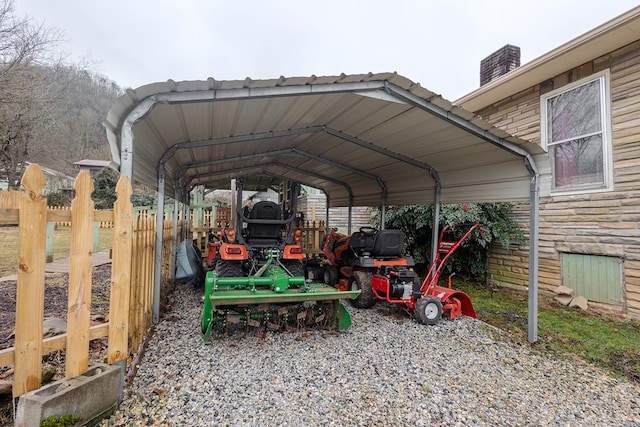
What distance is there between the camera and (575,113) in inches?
218

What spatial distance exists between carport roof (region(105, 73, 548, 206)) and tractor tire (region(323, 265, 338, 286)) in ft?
6.79

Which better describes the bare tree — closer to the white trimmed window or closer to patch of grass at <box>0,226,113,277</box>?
patch of grass at <box>0,226,113,277</box>

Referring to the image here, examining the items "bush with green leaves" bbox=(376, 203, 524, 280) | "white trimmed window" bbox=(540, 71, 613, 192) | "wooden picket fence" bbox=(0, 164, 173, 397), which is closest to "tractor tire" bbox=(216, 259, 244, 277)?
"wooden picket fence" bbox=(0, 164, 173, 397)

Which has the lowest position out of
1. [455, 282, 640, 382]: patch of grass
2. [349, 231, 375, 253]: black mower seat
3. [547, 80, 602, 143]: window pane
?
[455, 282, 640, 382]: patch of grass

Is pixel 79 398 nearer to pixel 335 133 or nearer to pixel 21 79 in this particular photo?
pixel 335 133

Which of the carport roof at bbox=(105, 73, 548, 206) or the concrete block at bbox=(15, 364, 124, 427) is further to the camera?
the carport roof at bbox=(105, 73, 548, 206)

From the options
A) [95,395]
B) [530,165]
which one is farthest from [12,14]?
[530,165]

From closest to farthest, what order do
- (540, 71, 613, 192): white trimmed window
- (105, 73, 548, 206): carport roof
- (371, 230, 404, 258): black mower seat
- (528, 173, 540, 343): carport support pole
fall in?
(105, 73, 548, 206): carport roof < (528, 173, 540, 343): carport support pole < (371, 230, 404, 258): black mower seat < (540, 71, 613, 192): white trimmed window

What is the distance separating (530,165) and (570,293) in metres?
3.01

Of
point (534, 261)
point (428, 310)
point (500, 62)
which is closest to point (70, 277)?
point (428, 310)

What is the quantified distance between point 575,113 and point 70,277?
23.8ft

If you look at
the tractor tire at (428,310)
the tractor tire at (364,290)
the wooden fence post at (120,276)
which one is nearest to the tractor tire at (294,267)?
the tractor tire at (364,290)

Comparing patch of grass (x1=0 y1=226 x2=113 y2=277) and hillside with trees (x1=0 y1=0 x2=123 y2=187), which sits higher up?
hillside with trees (x1=0 y1=0 x2=123 y2=187)

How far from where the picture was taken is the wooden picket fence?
170cm
